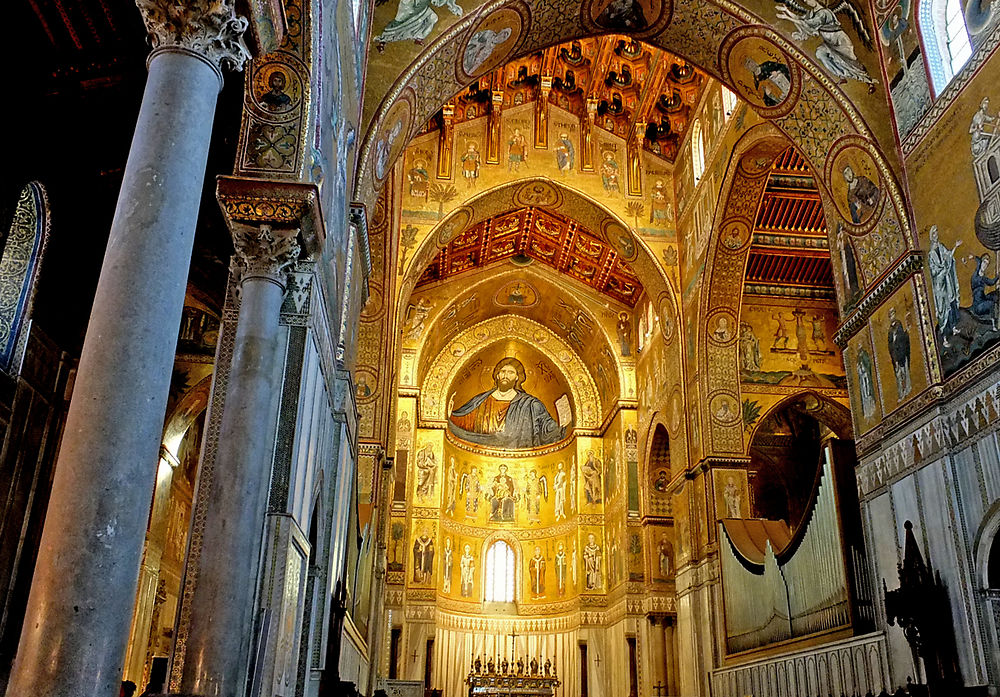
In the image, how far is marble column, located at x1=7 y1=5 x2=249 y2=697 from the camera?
369 centimetres

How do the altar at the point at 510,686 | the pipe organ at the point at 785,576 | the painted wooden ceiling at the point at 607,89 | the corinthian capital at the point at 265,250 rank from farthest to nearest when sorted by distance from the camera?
the altar at the point at 510,686 → the painted wooden ceiling at the point at 607,89 → the pipe organ at the point at 785,576 → the corinthian capital at the point at 265,250

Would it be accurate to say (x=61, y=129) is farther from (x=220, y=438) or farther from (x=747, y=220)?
(x=747, y=220)

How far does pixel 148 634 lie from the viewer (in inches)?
591

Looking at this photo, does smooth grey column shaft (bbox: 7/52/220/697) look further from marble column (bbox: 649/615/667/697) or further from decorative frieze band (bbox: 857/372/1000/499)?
marble column (bbox: 649/615/667/697)

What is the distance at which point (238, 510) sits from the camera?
21.5 feet

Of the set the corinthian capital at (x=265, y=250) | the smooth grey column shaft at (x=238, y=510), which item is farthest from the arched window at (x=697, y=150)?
the smooth grey column shaft at (x=238, y=510)

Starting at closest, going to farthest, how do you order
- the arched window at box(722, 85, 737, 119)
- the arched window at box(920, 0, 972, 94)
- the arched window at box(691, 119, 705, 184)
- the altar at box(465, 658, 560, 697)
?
the arched window at box(920, 0, 972, 94), the arched window at box(722, 85, 737, 119), the arched window at box(691, 119, 705, 184), the altar at box(465, 658, 560, 697)

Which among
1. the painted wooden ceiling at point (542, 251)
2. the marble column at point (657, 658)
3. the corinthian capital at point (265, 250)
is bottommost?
the marble column at point (657, 658)

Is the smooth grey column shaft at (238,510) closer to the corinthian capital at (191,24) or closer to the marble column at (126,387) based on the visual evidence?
the marble column at (126,387)

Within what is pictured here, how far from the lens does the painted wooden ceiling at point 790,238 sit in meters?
17.2

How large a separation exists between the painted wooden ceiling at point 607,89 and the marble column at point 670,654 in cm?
1123

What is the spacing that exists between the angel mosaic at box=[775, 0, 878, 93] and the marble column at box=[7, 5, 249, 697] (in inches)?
371

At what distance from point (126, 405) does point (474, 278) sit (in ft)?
67.2

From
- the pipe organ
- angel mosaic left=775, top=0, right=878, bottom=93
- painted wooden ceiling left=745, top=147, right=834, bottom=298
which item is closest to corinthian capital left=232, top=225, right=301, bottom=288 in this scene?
the pipe organ
